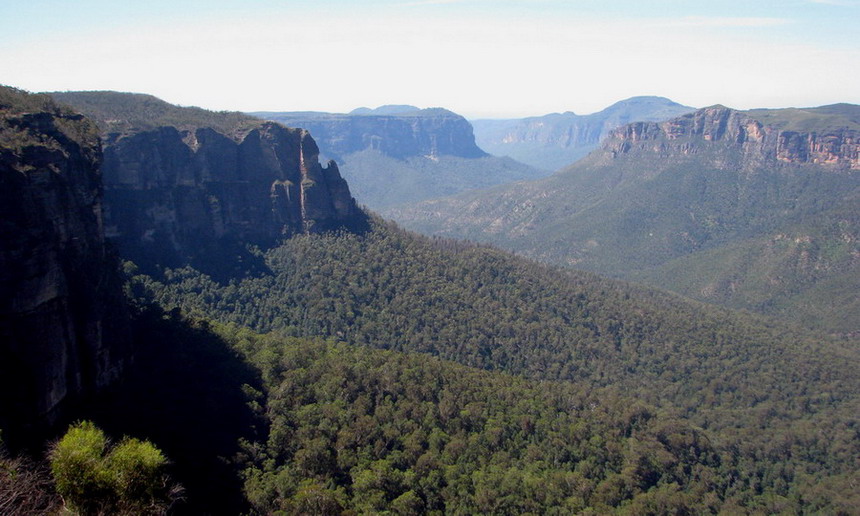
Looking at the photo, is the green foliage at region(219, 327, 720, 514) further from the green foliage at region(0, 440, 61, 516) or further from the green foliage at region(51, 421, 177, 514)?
the green foliage at region(0, 440, 61, 516)

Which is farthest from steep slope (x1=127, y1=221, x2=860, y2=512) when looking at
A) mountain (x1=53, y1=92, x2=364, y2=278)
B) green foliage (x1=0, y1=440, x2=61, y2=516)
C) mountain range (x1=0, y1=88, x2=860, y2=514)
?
green foliage (x1=0, y1=440, x2=61, y2=516)

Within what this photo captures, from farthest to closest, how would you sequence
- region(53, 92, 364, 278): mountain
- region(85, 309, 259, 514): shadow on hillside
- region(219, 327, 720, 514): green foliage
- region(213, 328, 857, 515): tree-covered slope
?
1. region(53, 92, 364, 278): mountain
2. region(213, 328, 857, 515): tree-covered slope
3. region(219, 327, 720, 514): green foliage
4. region(85, 309, 259, 514): shadow on hillside

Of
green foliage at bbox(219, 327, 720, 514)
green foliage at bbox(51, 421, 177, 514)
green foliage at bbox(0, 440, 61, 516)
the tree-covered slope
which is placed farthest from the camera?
the tree-covered slope

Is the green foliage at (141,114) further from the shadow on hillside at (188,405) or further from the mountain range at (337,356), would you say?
the shadow on hillside at (188,405)

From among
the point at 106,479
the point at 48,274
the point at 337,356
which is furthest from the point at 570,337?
the point at 106,479

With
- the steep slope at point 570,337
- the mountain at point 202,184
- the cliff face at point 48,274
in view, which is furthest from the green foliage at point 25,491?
the mountain at point 202,184

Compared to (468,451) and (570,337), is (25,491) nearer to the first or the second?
(468,451)

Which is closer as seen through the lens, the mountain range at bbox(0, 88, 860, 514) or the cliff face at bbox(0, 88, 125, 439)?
the cliff face at bbox(0, 88, 125, 439)
